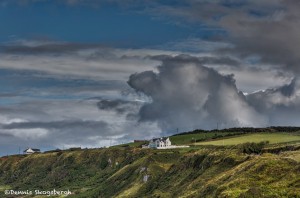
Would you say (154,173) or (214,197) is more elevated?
(154,173)

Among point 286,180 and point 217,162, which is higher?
point 217,162

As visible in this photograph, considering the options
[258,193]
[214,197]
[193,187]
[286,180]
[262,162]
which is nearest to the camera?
[258,193]

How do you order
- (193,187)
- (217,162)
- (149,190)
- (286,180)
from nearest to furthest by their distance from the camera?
(286,180) → (193,187) → (217,162) → (149,190)

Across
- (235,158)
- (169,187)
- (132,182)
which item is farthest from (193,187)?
(132,182)

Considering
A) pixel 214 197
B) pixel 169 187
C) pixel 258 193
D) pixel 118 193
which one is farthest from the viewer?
pixel 118 193

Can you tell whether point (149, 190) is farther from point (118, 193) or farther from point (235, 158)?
point (235, 158)

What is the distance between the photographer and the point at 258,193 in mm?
90250

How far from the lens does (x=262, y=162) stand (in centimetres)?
11269

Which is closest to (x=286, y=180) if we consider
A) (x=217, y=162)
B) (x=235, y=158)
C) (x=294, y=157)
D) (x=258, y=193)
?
(x=258, y=193)

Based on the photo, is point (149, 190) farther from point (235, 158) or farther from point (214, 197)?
point (214, 197)

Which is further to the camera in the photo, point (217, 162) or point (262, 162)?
point (217, 162)

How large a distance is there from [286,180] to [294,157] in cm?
2275

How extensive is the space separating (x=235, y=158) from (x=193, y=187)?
1334 cm

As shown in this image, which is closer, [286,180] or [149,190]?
[286,180]
